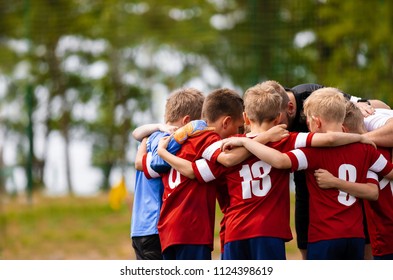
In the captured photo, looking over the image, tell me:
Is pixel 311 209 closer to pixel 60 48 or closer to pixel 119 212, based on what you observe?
pixel 119 212

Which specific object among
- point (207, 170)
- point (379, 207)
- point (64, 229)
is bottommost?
point (64, 229)

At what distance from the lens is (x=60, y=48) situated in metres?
12.4

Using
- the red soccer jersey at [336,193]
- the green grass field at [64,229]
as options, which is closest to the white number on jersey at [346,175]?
the red soccer jersey at [336,193]

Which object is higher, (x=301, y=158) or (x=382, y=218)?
(x=301, y=158)

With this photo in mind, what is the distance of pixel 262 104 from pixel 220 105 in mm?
231

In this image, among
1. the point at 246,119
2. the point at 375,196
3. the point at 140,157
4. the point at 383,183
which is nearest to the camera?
the point at 375,196

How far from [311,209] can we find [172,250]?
2.00 ft

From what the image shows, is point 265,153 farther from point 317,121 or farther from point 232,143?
point 317,121

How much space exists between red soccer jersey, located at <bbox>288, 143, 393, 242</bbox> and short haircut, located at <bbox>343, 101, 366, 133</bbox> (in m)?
0.18

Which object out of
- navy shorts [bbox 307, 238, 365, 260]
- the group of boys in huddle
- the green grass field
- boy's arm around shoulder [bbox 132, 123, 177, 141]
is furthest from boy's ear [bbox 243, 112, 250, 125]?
the green grass field

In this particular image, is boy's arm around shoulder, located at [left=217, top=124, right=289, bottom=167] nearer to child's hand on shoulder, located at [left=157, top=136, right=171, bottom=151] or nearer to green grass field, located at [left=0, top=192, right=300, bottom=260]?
child's hand on shoulder, located at [left=157, top=136, right=171, bottom=151]

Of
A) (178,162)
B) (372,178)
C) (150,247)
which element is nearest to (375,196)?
(372,178)

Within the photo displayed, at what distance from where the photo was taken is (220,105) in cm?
393
